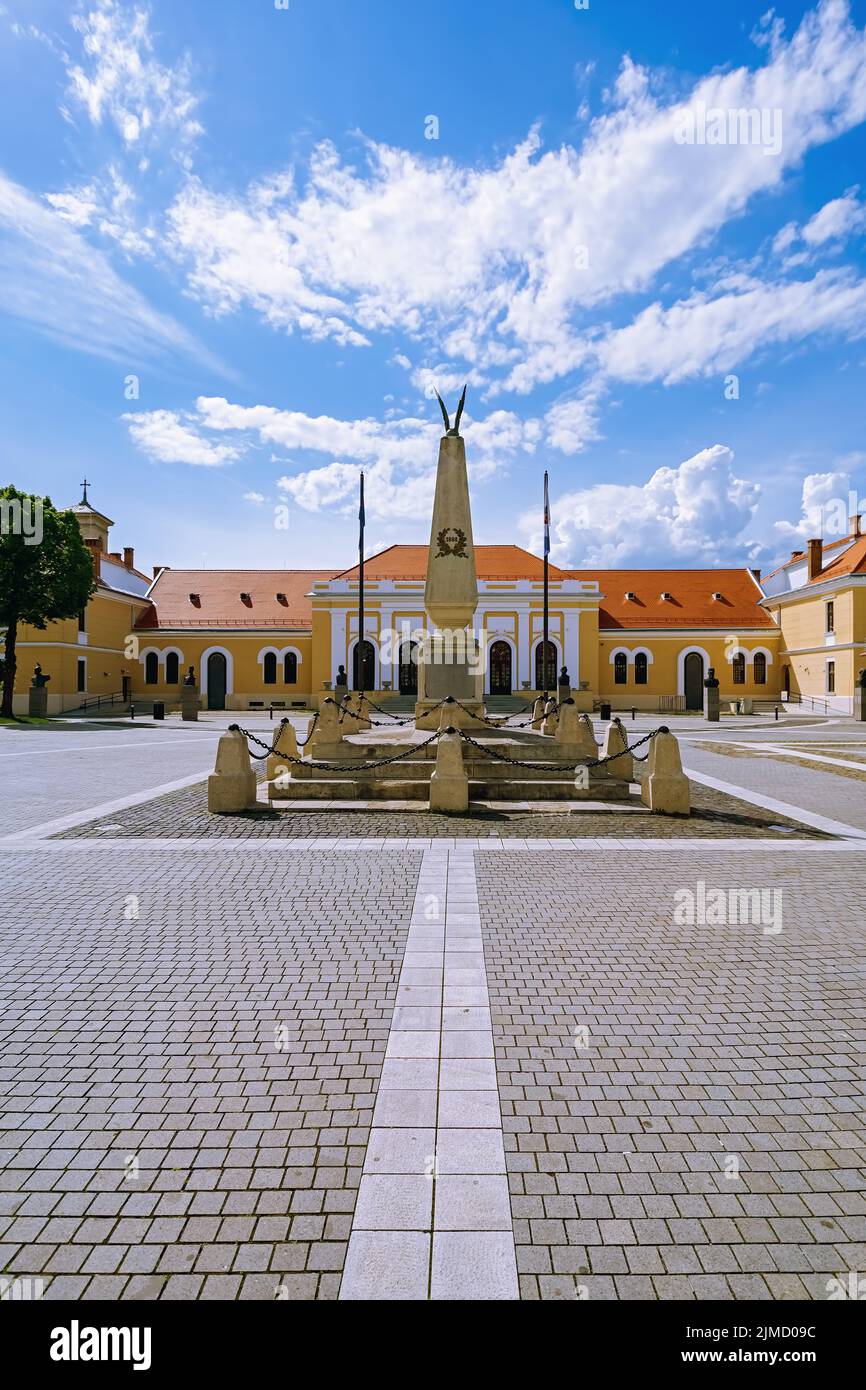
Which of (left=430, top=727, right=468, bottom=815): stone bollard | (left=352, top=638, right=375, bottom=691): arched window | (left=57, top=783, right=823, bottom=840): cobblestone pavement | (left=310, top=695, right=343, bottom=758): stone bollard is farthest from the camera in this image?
(left=352, top=638, right=375, bottom=691): arched window

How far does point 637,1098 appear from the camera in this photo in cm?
323

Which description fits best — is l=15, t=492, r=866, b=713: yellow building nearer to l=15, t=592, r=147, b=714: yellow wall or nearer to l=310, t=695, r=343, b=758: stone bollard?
l=15, t=592, r=147, b=714: yellow wall

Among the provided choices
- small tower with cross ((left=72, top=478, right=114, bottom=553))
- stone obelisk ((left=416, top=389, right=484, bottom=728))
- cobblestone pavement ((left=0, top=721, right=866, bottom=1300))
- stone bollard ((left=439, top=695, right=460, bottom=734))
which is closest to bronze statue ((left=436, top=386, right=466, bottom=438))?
stone obelisk ((left=416, top=389, right=484, bottom=728))

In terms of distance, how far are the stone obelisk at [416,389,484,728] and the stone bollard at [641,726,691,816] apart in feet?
17.9

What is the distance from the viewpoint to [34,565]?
1222 inches

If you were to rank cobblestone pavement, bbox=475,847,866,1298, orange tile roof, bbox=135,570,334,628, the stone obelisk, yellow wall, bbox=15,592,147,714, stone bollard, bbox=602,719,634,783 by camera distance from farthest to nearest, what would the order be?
1. orange tile roof, bbox=135,570,334,628
2. yellow wall, bbox=15,592,147,714
3. the stone obelisk
4. stone bollard, bbox=602,719,634,783
5. cobblestone pavement, bbox=475,847,866,1298

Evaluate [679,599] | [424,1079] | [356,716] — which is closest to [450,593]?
[356,716]

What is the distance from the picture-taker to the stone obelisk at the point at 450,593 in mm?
15539

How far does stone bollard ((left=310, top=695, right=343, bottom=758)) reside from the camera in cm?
1341

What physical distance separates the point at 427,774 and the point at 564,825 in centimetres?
322

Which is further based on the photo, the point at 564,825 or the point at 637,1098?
the point at 564,825

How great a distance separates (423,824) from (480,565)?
39038mm

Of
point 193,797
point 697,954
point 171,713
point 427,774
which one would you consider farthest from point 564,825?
point 171,713
